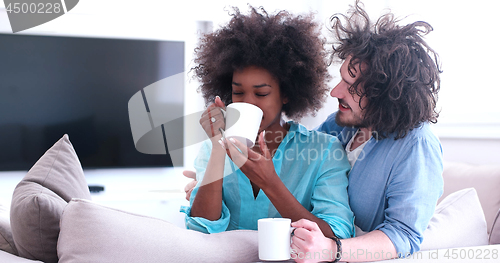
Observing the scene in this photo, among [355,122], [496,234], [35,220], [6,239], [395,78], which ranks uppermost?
[395,78]

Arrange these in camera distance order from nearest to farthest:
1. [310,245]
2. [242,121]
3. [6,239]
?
[310,245] < [6,239] < [242,121]

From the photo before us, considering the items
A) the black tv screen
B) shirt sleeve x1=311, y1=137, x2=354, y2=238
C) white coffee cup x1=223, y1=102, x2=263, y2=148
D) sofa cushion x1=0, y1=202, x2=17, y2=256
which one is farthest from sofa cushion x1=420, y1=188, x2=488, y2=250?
the black tv screen

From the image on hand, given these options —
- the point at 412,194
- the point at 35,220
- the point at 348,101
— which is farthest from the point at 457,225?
the point at 35,220

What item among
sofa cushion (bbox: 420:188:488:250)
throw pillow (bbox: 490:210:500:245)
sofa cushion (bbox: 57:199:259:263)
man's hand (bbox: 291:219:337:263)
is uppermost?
sofa cushion (bbox: 57:199:259:263)

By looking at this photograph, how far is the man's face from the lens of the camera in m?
1.14

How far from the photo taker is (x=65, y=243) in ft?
2.33

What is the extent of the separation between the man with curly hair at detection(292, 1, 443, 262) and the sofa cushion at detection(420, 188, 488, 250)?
0.08 metres

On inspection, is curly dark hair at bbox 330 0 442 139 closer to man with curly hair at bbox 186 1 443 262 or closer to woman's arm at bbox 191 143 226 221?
man with curly hair at bbox 186 1 443 262

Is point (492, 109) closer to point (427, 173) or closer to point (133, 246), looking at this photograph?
point (427, 173)

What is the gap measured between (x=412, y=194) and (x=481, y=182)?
0.82 meters

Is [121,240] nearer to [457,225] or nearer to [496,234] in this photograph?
[457,225]

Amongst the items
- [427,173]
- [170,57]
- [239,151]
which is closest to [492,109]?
[427,173]

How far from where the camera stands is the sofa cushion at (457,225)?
3.32 ft

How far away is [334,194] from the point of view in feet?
3.61
